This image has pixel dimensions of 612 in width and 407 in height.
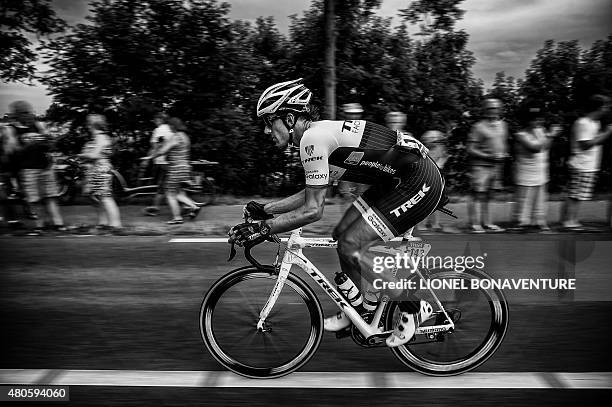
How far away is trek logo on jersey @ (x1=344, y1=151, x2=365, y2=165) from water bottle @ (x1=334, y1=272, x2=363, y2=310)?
0.68 metres

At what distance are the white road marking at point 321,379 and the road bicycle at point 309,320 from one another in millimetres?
79

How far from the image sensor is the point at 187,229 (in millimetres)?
9609

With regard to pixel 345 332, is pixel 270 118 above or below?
above

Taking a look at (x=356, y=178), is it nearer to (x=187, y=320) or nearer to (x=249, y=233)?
(x=249, y=233)

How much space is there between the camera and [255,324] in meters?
4.01

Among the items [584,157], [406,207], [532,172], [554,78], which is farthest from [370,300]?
[554,78]

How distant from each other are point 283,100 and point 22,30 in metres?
10.9

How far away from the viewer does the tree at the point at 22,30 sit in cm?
1240

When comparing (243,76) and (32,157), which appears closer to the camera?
(32,157)

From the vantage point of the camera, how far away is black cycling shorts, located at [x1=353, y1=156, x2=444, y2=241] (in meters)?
3.76

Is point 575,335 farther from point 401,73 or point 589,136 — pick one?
point 401,73

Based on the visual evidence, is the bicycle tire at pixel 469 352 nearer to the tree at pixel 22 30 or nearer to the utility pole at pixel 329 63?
the utility pole at pixel 329 63

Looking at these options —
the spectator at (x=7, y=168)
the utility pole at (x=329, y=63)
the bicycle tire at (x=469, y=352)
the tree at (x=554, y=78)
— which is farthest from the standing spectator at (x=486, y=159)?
the spectator at (x=7, y=168)

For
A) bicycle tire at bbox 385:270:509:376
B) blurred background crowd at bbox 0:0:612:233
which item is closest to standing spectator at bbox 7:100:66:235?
blurred background crowd at bbox 0:0:612:233
